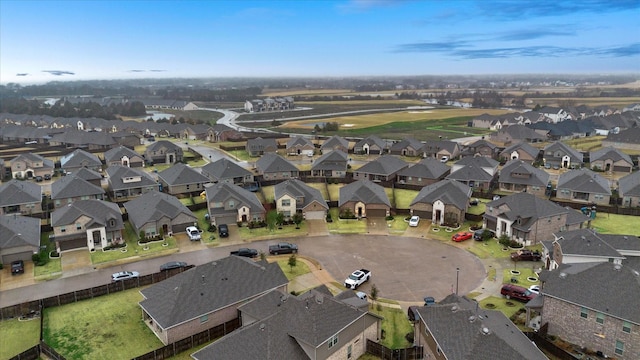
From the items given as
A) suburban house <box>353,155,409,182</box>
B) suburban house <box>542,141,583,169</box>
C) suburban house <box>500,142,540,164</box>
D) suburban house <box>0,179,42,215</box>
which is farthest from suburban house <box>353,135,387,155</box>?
suburban house <box>0,179,42,215</box>

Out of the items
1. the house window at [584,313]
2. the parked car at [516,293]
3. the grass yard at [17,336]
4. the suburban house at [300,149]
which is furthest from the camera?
the suburban house at [300,149]

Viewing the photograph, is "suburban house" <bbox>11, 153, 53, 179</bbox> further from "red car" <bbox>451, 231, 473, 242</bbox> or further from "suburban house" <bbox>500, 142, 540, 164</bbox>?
"suburban house" <bbox>500, 142, 540, 164</bbox>

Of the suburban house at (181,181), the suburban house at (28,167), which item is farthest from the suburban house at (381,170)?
the suburban house at (28,167)

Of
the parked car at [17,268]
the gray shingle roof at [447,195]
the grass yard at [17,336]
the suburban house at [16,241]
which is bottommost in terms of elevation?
the grass yard at [17,336]

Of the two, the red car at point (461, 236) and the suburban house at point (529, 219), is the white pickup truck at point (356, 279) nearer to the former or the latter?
the red car at point (461, 236)

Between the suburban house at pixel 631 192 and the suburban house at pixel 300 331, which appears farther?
the suburban house at pixel 631 192

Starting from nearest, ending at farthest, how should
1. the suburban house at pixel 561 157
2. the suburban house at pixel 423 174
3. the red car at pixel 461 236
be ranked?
the red car at pixel 461 236
the suburban house at pixel 423 174
the suburban house at pixel 561 157

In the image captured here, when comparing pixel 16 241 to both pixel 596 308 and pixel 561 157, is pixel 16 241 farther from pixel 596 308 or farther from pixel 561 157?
pixel 561 157

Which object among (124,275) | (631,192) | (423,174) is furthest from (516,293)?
(423,174)
